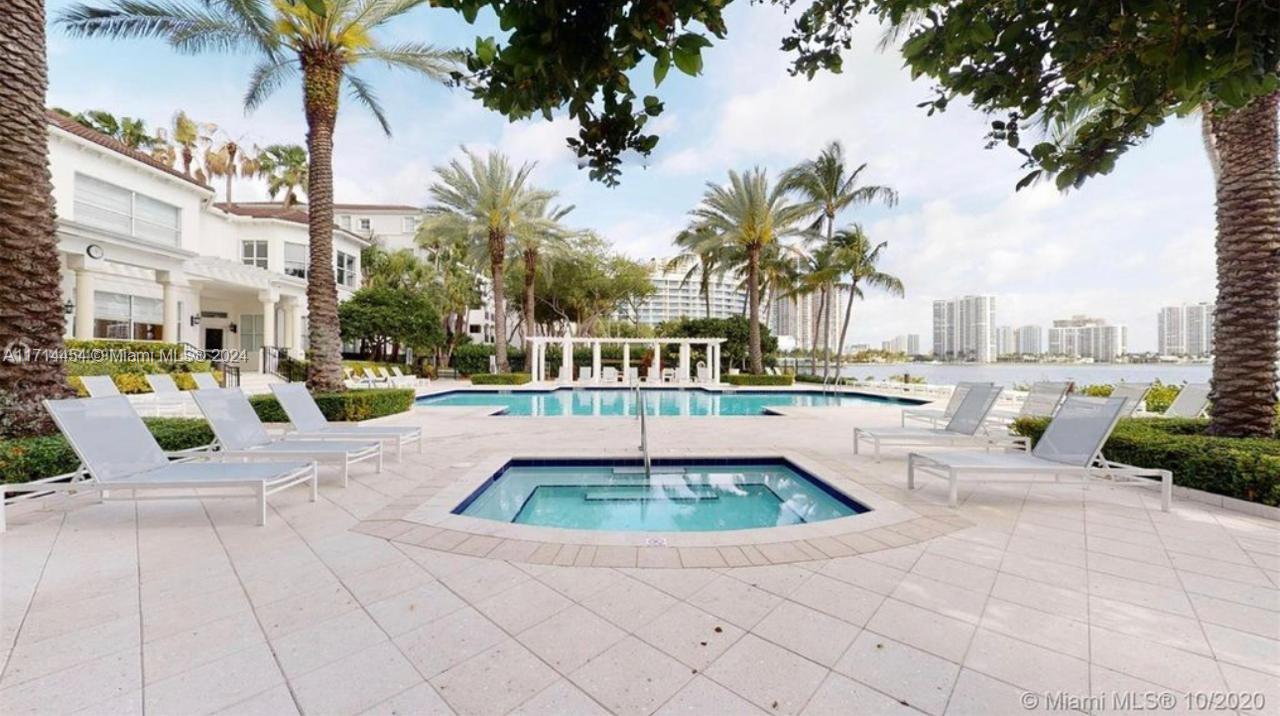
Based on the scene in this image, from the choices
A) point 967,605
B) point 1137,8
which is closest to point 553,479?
point 967,605

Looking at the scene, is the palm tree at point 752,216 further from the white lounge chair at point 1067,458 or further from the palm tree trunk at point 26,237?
the palm tree trunk at point 26,237

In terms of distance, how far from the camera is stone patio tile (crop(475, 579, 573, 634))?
266cm

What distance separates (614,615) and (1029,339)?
81561mm

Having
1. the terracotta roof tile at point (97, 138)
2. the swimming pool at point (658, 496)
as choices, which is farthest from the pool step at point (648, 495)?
the terracotta roof tile at point (97, 138)

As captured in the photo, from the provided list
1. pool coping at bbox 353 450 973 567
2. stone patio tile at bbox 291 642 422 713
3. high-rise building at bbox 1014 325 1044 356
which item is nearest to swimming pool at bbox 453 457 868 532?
pool coping at bbox 353 450 973 567

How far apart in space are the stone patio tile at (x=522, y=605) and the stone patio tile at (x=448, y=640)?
0.06 metres

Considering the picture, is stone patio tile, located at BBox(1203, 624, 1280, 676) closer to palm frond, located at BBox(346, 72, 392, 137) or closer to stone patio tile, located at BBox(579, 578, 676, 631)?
stone patio tile, located at BBox(579, 578, 676, 631)

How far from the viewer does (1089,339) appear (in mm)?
59250

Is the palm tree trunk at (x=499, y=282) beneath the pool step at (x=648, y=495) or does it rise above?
above

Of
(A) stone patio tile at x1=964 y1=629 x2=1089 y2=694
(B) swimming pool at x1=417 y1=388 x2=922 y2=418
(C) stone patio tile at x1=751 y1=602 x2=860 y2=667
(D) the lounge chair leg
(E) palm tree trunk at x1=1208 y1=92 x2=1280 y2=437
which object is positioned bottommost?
(B) swimming pool at x1=417 y1=388 x2=922 y2=418

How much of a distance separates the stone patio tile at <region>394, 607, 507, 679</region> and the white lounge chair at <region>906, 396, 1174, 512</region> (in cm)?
407

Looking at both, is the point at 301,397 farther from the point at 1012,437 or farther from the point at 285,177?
the point at 285,177

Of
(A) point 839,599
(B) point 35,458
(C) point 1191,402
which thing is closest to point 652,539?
(A) point 839,599

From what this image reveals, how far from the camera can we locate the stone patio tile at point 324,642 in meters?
2.30
